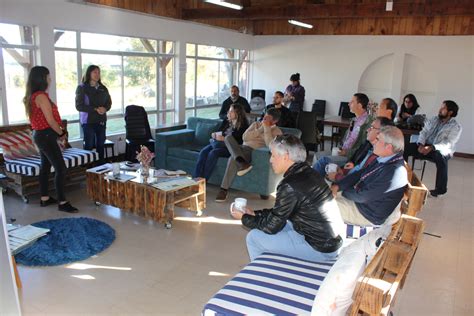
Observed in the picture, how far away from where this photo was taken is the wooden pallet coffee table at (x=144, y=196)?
408cm

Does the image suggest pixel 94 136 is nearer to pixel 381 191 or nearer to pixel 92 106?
pixel 92 106

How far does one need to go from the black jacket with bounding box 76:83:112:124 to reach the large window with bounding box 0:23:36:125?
0.86m

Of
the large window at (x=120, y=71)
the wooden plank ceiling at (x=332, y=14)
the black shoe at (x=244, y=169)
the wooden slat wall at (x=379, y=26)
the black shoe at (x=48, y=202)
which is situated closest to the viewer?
the black shoe at (x=48, y=202)

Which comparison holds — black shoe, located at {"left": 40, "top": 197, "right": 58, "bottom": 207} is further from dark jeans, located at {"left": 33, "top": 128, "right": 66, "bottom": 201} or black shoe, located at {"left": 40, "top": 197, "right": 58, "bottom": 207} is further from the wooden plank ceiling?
the wooden plank ceiling

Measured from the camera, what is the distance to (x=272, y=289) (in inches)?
81.7

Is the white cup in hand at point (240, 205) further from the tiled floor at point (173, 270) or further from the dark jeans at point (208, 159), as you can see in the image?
the dark jeans at point (208, 159)

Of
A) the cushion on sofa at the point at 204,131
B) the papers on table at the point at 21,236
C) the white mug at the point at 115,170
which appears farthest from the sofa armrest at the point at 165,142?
the papers on table at the point at 21,236

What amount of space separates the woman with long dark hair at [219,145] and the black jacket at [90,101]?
5.29ft

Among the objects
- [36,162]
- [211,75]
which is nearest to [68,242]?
[36,162]

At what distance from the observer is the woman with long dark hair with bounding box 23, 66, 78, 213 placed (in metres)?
4.12

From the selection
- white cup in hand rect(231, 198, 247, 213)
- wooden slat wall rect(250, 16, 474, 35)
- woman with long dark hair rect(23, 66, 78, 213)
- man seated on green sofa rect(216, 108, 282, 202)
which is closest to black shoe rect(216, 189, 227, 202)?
man seated on green sofa rect(216, 108, 282, 202)

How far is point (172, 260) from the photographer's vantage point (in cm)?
345

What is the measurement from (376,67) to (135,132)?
5.78m

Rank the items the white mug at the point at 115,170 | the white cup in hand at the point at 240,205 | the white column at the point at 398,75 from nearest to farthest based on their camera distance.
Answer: the white cup in hand at the point at 240,205, the white mug at the point at 115,170, the white column at the point at 398,75
